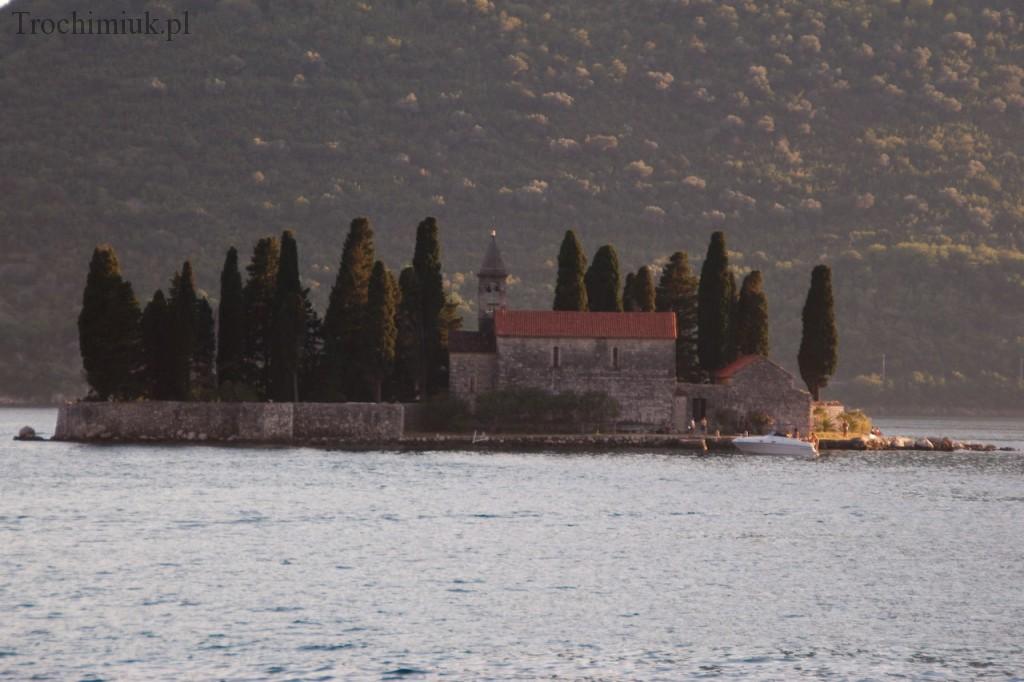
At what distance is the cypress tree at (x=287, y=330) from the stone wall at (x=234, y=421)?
8.83ft

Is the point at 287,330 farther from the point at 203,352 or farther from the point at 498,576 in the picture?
the point at 498,576

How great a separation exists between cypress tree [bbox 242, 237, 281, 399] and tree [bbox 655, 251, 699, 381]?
1907 centimetres

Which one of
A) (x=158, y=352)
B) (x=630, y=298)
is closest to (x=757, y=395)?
(x=630, y=298)

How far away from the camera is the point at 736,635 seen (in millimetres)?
28641

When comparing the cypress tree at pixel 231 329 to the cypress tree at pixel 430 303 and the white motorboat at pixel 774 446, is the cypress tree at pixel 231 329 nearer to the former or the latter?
the cypress tree at pixel 430 303

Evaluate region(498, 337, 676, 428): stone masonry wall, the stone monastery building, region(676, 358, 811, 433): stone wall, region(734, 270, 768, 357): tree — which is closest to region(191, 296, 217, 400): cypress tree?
the stone monastery building

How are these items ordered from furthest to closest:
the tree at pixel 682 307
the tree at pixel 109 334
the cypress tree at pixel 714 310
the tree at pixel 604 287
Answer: the tree at pixel 682 307
the tree at pixel 604 287
the cypress tree at pixel 714 310
the tree at pixel 109 334

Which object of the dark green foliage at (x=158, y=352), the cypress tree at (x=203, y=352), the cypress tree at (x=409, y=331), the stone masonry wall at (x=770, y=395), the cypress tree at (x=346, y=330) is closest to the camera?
the dark green foliage at (x=158, y=352)

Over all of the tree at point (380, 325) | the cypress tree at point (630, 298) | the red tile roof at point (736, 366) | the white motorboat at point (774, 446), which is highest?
the cypress tree at point (630, 298)

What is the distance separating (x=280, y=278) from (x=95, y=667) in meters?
52.9

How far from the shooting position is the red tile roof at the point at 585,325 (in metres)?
76.8

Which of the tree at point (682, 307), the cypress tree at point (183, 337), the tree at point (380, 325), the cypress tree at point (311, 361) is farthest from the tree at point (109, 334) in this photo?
the tree at point (682, 307)

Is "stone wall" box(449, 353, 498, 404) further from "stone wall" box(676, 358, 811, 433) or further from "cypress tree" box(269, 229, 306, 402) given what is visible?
"stone wall" box(676, 358, 811, 433)

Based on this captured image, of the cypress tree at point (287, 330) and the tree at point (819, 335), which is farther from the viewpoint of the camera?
the tree at point (819, 335)
